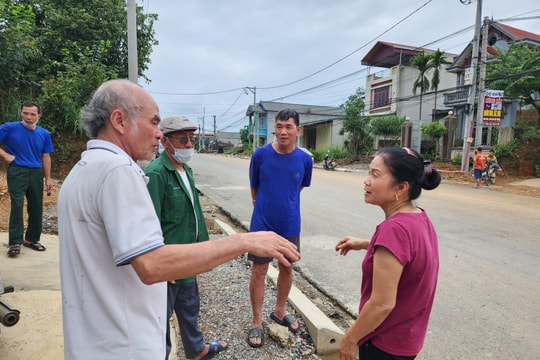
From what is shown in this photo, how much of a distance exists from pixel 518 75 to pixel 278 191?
1848cm

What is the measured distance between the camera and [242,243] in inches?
48.9

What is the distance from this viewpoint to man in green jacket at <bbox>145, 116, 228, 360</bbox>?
2238mm

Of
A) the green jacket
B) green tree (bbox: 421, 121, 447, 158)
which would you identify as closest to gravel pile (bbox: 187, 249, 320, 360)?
the green jacket

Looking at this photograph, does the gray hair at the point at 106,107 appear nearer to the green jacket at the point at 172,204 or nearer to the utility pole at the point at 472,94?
the green jacket at the point at 172,204

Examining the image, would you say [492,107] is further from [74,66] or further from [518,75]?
[74,66]

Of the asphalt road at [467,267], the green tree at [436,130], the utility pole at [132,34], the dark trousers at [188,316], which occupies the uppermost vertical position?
the utility pole at [132,34]

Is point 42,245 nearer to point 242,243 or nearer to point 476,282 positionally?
point 242,243

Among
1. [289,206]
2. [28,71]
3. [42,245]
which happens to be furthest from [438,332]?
[28,71]

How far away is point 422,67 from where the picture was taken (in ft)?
97.3

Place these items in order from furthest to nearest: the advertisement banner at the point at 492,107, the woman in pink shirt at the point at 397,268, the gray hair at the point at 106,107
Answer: the advertisement banner at the point at 492,107 → the woman in pink shirt at the point at 397,268 → the gray hair at the point at 106,107

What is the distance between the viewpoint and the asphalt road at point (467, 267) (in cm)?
313

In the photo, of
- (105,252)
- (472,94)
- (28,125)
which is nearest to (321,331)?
(105,252)

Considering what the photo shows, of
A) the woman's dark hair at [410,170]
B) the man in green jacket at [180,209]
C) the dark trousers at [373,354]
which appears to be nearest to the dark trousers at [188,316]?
the man in green jacket at [180,209]

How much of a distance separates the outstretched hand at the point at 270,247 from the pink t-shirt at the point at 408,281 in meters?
0.45
